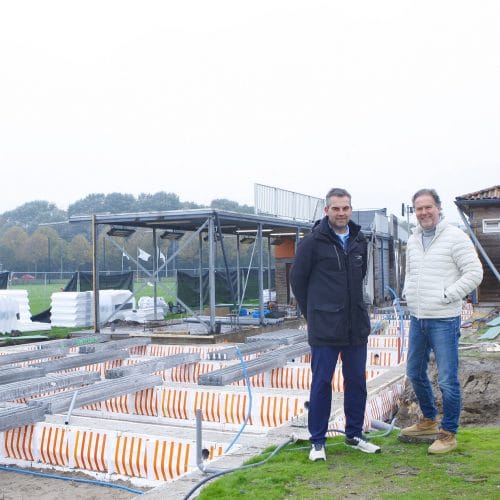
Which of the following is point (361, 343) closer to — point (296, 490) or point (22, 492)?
point (296, 490)

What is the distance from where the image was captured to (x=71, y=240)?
74000 mm

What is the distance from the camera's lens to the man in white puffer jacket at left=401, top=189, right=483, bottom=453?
16.5 feet

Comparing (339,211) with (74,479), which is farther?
(74,479)

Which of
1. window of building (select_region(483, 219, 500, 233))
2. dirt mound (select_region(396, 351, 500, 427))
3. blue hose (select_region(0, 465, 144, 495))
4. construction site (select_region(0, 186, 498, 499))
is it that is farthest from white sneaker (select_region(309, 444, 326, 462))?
window of building (select_region(483, 219, 500, 233))

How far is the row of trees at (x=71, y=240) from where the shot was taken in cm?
5741

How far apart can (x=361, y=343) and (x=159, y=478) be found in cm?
318

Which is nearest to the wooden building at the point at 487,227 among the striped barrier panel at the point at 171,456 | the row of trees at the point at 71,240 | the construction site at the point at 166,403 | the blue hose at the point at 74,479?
the construction site at the point at 166,403

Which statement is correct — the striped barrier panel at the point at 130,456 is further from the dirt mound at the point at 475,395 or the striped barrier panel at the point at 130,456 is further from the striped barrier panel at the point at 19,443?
the dirt mound at the point at 475,395

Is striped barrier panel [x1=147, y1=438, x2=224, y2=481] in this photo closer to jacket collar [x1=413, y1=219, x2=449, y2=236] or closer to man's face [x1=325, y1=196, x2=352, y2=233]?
man's face [x1=325, y1=196, x2=352, y2=233]

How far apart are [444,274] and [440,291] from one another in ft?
0.43

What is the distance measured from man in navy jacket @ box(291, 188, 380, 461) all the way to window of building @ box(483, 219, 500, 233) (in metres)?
19.2

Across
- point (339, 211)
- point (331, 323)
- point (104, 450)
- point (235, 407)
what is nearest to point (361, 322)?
point (331, 323)

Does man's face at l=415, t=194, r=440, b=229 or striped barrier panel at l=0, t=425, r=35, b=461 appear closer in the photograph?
man's face at l=415, t=194, r=440, b=229

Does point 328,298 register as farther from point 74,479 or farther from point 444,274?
point 74,479
